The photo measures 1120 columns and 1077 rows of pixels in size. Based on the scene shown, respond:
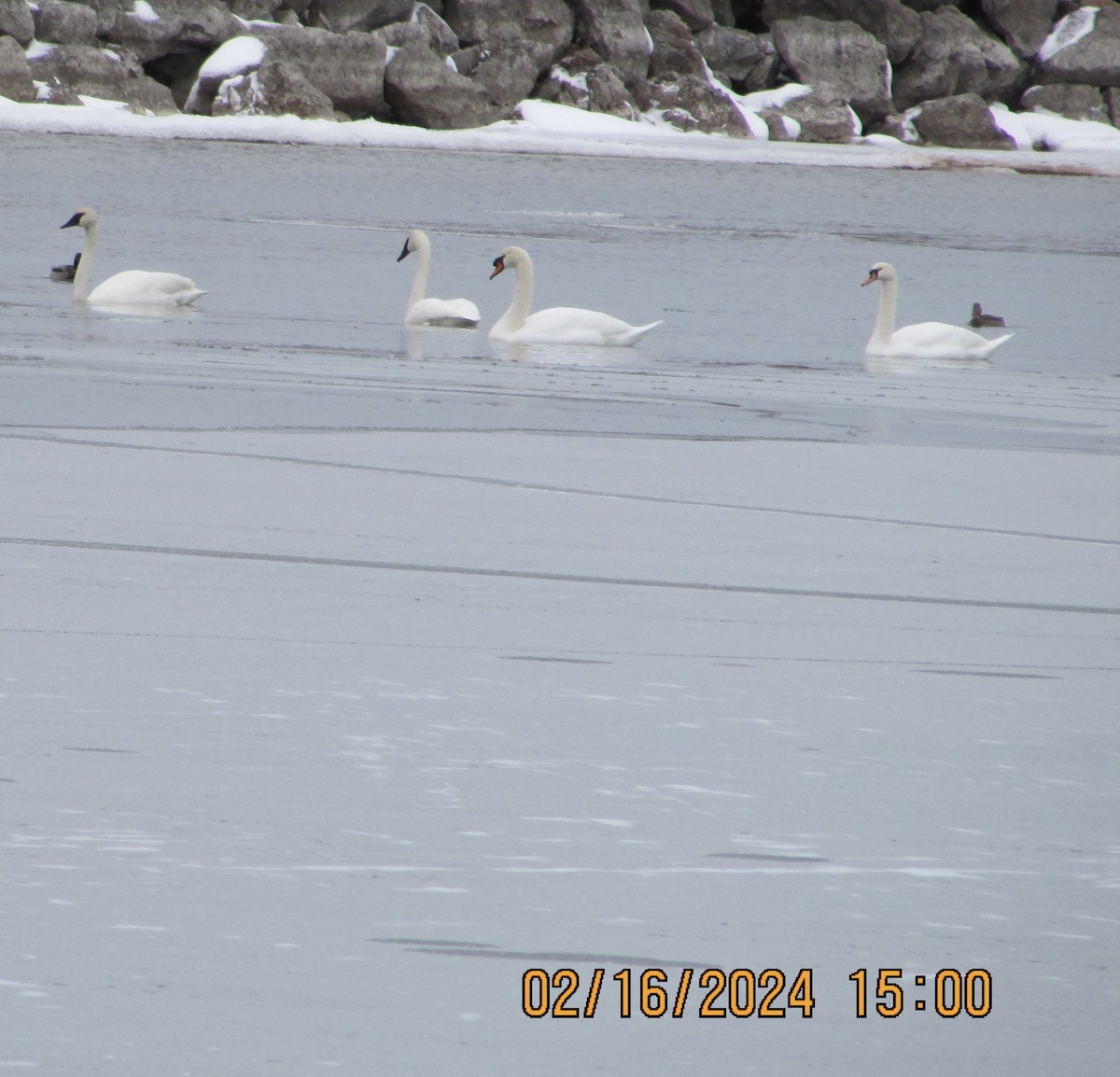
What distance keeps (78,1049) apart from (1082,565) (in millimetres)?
3315

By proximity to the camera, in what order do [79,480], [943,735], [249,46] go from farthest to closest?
[249,46] < [79,480] < [943,735]

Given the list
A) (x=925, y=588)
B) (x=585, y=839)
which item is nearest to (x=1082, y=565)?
(x=925, y=588)

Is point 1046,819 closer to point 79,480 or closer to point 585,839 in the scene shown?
point 585,839

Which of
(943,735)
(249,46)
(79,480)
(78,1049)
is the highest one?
(78,1049)

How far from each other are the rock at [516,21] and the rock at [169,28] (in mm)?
9889

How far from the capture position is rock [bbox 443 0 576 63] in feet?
213

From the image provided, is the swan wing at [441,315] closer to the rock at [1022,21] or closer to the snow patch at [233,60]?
the snow patch at [233,60]

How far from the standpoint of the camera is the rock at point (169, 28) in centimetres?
5653

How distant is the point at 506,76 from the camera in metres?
61.3

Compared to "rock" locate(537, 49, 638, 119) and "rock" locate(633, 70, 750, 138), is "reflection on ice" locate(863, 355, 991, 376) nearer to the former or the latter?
"rock" locate(633, 70, 750, 138)

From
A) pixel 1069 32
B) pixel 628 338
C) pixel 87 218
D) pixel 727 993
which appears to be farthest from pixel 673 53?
pixel 727 993

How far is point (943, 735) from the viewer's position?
3.04 meters

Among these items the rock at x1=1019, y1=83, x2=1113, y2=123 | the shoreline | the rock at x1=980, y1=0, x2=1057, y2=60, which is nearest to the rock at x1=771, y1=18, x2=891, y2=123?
the rock at x1=1019, y1=83, x2=1113, y2=123

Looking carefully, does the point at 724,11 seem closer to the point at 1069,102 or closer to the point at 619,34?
the point at 619,34
